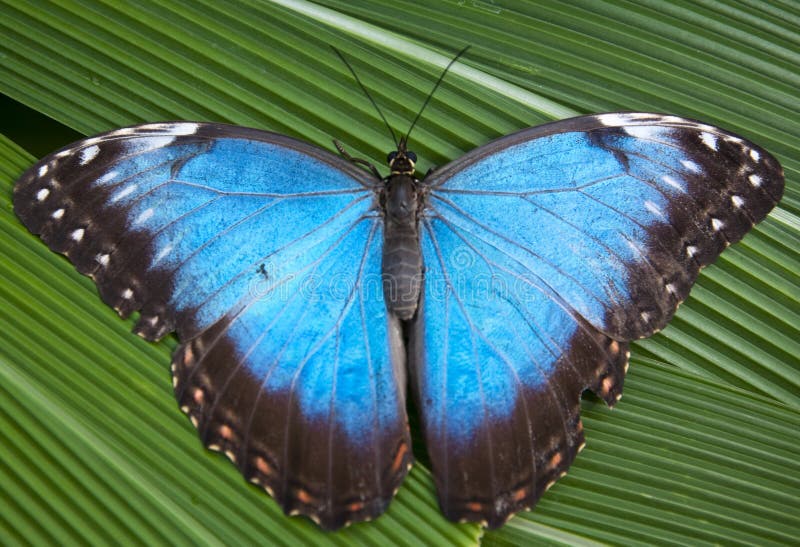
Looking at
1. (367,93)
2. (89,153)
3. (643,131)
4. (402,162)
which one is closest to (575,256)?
(643,131)

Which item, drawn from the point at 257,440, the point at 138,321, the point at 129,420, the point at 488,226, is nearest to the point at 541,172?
the point at 488,226

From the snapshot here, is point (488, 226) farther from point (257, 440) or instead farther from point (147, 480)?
point (147, 480)

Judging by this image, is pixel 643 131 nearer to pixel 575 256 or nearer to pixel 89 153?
pixel 575 256

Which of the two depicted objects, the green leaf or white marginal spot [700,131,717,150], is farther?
white marginal spot [700,131,717,150]

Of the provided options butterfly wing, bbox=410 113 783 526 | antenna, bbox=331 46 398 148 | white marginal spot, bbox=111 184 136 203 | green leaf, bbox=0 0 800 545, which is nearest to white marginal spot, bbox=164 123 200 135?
white marginal spot, bbox=111 184 136 203

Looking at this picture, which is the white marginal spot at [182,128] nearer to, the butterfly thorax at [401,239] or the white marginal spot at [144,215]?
the white marginal spot at [144,215]

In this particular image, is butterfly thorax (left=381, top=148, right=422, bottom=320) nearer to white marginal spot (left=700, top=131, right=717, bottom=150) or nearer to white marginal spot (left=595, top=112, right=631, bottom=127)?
white marginal spot (left=595, top=112, right=631, bottom=127)
